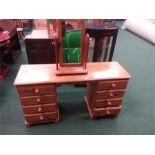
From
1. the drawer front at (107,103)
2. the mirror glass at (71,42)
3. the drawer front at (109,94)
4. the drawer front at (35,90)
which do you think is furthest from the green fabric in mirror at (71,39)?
the drawer front at (107,103)

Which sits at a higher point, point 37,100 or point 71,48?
point 71,48

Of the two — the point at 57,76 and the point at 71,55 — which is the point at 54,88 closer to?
the point at 57,76

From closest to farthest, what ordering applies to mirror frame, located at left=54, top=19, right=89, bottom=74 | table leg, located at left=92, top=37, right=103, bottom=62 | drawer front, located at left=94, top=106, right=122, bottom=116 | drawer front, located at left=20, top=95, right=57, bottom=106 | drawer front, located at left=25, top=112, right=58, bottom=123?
mirror frame, located at left=54, top=19, right=89, bottom=74, drawer front, located at left=20, top=95, right=57, bottom=106, drawer front, located at left=25, top=112, right=58, bottom=123, drawer front, located at left=94, top=106, right=122, bottom=116, table leg, located at left=92, top=37, right=103, bottom=62

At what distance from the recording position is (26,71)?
156 centimetres

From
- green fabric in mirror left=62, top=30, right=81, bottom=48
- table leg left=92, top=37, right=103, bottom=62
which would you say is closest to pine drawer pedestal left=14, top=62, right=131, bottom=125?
green fabric in mirror left=62, top=30, right=81, bottom=48

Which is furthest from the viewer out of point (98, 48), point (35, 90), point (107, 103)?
point (98, 48)

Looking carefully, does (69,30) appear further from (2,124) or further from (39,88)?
(2,124)

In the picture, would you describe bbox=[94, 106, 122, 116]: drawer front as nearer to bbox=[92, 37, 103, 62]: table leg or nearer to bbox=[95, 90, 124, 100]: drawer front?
bbox=[95, 90, 124, 100]: drawer front

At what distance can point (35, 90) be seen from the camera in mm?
1431

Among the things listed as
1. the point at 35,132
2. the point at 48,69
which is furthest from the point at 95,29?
the point at 35,132

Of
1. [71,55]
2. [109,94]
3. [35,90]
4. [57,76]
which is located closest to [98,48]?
[71,55]

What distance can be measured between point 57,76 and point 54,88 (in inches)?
4.9

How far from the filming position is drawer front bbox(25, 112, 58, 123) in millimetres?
1606
